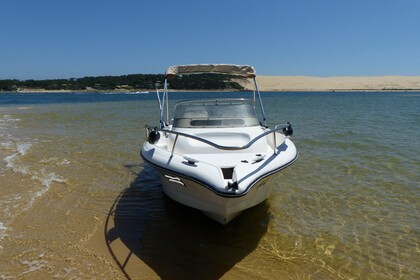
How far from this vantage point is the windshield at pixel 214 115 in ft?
23.4

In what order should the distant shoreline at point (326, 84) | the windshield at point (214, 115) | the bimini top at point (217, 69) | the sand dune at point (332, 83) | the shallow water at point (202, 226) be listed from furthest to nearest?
the sand dune at point (332, 83) → the distant shoreline at point (326, 84) → the bimini top at point (217, 69) → the windshield at point (214, 115) → the shallow water at point (202, 226)

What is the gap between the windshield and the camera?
23.4 feet

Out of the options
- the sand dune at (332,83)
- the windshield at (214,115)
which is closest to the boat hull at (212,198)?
the windshield at (214,115)

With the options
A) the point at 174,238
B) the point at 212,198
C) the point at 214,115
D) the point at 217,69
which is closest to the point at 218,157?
the point at 212,198

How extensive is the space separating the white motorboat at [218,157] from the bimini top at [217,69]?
1129mm

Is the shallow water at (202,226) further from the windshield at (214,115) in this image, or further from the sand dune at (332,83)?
the sand dune at (332,83)

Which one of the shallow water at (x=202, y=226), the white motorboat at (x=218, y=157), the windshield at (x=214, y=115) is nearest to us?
the shallow water at (x=202, y=226)

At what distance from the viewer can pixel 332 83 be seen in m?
153

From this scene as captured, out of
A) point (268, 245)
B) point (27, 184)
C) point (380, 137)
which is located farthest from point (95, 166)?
point (380, 137)

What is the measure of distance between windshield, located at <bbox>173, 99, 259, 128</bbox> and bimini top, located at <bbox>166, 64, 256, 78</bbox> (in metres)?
1.51

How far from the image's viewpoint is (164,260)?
4.75 m

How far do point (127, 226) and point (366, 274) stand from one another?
359 cm

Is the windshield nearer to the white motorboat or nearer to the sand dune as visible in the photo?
the white motorboat

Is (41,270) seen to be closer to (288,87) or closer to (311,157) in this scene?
(311,157)
